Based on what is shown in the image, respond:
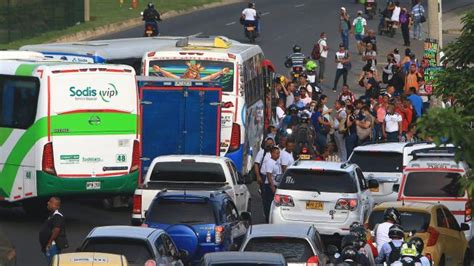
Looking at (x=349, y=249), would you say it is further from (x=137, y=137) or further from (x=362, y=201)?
(x=137, y=137)

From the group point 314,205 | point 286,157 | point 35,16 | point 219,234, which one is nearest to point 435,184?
point 314,205

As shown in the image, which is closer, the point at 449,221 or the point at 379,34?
the point at 449,221

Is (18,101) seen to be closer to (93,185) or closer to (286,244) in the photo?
(93,185)

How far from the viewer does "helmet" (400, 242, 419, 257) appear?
1984cm

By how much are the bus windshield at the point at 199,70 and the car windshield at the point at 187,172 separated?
5792mm

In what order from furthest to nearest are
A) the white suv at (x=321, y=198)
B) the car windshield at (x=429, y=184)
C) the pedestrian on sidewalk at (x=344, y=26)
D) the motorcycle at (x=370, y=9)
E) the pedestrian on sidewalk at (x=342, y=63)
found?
the motorcycle at (x=370, y=9) < the pedestrian on sidewalk at (x=344, y=26) < the pedestrian on sidewalk at (x=342, y=63) < the car windshield at (x=429, y=184) < the white suv at (x=321, y=198)

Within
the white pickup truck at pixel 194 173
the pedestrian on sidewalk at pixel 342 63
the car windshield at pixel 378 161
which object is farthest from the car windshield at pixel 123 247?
the pedestrian on sidewalk at pixel 342 63

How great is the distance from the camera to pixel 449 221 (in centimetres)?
2444

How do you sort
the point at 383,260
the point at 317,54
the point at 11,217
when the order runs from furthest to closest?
the point at 317,54
the point at 11,217
the point at 383,260

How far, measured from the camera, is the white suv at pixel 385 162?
29.9 metres

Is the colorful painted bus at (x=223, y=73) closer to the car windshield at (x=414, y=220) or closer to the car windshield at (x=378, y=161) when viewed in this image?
the car windshield at (x=378, y=161)

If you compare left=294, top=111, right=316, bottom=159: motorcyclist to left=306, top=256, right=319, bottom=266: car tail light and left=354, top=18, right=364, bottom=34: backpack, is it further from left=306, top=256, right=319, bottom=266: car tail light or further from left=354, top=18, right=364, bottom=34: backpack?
left=354, top=18, right=364, bottom=34: backpack

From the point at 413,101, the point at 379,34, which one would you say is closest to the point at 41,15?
the point at 379,34

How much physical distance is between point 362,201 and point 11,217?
26.7ft
